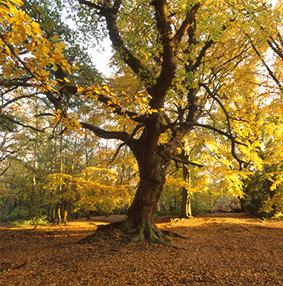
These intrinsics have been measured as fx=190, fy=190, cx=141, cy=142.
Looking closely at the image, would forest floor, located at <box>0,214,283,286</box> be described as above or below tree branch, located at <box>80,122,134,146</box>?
Answer: below

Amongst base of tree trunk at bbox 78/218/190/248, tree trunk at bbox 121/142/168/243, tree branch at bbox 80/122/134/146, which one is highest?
tree branch at bbox 80/122/134/146

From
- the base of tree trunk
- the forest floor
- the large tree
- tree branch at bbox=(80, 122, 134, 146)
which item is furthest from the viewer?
tree branch at bbox=(80, 122, 134, 146)

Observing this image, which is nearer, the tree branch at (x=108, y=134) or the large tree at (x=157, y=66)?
the large tree at (x=157, y=66)

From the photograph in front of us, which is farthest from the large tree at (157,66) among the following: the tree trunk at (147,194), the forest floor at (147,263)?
the forest floor at (147,263)

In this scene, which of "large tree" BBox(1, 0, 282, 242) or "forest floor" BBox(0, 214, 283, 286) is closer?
"forest floor" BBox(0, 214, 283, 286)

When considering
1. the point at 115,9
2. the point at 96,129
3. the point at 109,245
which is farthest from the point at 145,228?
the point at 115,9

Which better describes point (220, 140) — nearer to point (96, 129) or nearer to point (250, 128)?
point (250, 128)

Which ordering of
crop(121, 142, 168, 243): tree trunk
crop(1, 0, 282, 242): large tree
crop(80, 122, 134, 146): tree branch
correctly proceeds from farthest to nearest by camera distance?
crop(121, 142, 168, 243): tree trunk, crop(80, 122, 134, 146): tree branch, crop(1, 0, 282, 242): large tree

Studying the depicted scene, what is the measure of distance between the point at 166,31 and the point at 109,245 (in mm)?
4882

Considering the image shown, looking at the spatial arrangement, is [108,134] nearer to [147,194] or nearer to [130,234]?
[147,194]

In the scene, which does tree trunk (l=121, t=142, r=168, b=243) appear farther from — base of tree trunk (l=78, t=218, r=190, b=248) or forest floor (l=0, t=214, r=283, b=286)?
forest floor (l=0, t=214, r=283, b=286)

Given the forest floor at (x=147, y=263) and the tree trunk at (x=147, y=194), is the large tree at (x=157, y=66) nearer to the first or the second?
the tree trunk at (x=147, y=194)

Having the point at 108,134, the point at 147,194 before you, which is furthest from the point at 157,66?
the point at 147,194

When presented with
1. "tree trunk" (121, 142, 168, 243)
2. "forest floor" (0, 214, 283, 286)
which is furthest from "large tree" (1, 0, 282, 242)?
"forest floor" (0, 214, 283, 286)
